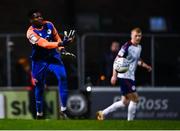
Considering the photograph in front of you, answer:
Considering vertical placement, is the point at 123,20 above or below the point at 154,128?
above

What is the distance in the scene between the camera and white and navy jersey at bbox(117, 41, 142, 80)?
17703 mm

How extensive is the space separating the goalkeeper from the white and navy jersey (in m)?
1.52

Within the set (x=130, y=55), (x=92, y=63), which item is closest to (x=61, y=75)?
(x=130, y=55)

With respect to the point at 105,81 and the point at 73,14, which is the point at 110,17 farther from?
the point at 105,81

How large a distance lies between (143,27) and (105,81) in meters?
3.07

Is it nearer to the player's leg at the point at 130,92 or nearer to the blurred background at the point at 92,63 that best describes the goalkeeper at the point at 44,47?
the player's leg at the point at 130,92

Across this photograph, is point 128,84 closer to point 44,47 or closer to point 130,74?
point 130,74

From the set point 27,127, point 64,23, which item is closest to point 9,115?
point 64,23

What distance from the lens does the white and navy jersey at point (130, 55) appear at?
A: 17.7 metres

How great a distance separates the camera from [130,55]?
58.3 ft

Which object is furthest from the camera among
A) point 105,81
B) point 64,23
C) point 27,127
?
point 64,23

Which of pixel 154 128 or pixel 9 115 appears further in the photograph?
pixel 9 115

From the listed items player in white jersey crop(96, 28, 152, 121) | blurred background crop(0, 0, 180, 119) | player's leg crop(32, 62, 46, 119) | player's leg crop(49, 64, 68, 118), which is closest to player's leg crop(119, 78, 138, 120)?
player in white jersey crop(96, 28, 152, 121)

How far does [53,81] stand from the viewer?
21.0 m
